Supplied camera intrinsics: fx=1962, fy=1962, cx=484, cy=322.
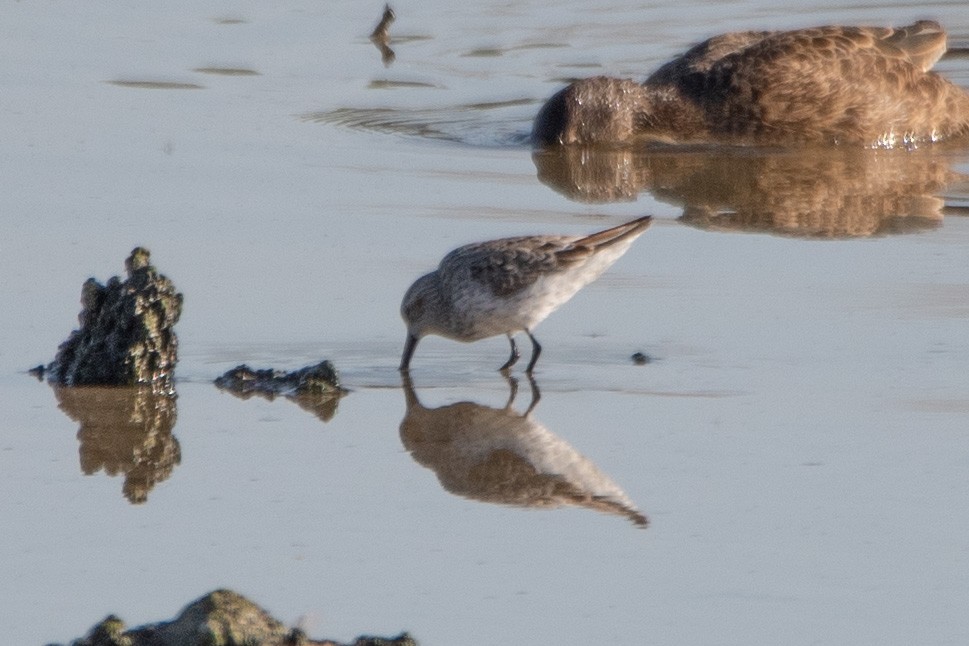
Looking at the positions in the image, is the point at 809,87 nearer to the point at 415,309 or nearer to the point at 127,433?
the point at 415,309

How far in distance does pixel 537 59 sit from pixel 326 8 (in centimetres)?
190

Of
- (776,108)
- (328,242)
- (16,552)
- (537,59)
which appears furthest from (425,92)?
(16,552)

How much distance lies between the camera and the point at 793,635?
16.7 feet

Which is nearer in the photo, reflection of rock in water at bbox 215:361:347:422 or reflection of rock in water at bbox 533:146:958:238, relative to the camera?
reflection of rock in water at bbox 215:361:347:422

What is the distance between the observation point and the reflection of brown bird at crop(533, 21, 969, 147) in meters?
12.5

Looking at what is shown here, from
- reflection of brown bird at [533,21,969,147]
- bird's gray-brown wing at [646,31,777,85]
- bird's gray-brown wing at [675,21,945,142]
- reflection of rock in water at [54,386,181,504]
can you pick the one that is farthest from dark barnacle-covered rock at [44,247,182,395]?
bird's gray-brown wing at [646,31,777,85]

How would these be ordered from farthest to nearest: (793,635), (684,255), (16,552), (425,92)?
1. (425,92)
2. (684,255)
3. (16,552)
4. (793,635)

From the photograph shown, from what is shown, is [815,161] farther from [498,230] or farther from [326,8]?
[326,8]

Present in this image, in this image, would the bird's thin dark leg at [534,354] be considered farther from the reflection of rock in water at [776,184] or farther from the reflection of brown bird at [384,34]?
the reflection of brown bird at [384,34]

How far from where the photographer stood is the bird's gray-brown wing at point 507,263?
7.98m

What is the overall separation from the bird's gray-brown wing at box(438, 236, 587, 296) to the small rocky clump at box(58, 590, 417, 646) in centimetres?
325

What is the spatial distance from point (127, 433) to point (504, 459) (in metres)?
1.38

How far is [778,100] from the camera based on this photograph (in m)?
12.5

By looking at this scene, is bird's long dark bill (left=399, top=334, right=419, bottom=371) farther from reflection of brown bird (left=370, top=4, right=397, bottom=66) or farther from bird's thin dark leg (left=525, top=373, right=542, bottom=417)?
reflection of brown bird (left=370, top=4, right=397, bottom=66)
